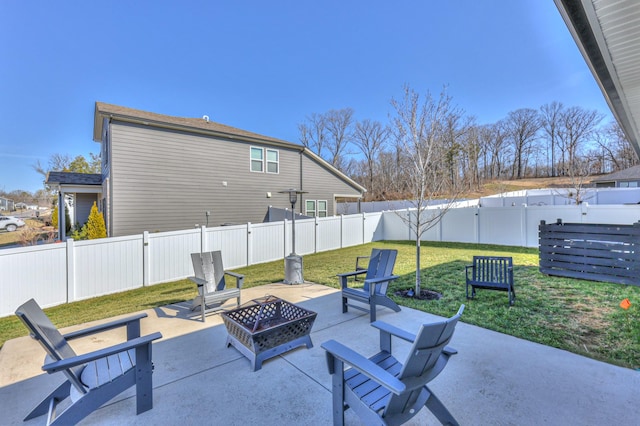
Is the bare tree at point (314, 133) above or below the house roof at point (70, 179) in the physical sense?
above

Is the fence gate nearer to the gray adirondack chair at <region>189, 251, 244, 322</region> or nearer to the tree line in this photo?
the gray adirondack chair at <region>189, 251, 244, 322</region>

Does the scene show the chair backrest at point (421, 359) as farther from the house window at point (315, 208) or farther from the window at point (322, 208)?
the window at point (322, 208)

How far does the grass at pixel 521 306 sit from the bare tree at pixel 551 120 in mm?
45616

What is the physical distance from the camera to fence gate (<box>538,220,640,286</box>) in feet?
20.6

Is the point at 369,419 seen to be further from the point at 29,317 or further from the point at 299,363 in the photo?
the point at 29,317

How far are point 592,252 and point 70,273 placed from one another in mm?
11941

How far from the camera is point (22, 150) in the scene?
32219 mm

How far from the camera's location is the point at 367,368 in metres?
1.94

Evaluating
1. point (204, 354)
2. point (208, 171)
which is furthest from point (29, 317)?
point (208, 171)

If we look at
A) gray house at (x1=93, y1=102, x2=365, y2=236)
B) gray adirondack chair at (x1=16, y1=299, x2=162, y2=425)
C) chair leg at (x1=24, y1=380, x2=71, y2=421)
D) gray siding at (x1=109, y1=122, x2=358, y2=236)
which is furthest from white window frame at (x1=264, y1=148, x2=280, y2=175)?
chair leg at (x1=24, y1=380, x2=71, y2=421)

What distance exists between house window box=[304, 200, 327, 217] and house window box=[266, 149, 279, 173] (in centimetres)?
256

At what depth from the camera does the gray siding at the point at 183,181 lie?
10.3m

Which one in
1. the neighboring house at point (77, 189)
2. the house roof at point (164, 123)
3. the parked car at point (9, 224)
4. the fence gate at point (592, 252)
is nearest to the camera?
the fence gate at point (592, 252)

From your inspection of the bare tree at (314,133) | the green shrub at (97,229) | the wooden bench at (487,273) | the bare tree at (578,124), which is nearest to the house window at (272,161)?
the green shrub at (97,229)
